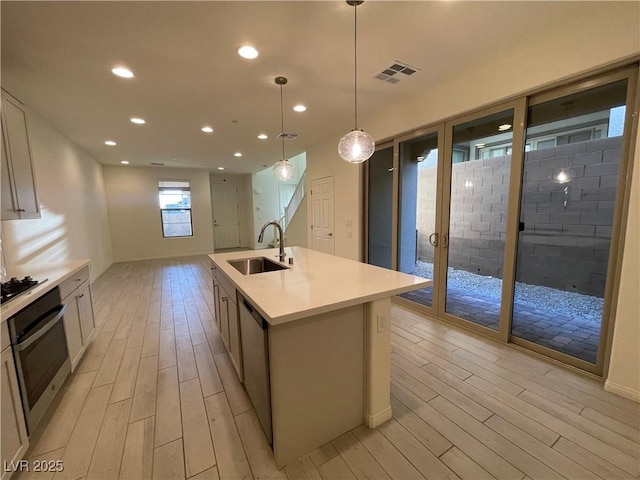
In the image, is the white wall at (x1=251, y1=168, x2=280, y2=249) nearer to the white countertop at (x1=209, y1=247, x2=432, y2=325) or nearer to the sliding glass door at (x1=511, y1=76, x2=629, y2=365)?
the white countertop at (x1=209, y1=247, x2=432, y2=325)

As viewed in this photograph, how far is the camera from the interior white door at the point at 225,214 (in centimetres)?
953

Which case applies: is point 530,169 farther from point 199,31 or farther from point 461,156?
point 199,31

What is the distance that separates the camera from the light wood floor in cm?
144

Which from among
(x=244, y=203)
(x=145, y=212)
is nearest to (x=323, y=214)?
(x=244, y=203)

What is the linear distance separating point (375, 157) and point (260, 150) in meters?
2.88

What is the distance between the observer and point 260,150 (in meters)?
5.98

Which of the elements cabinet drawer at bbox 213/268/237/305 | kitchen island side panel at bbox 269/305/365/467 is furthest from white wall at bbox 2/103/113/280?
kitchen island side panel at bbox 269/305/365/467

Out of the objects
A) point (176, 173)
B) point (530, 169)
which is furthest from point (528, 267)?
point (176, 173)

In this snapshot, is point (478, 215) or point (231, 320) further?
point (478, 215)

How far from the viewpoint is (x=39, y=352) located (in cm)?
173

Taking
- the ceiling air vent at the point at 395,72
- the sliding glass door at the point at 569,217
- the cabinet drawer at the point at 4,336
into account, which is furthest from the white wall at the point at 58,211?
the sliding glass door at the point at 569,217

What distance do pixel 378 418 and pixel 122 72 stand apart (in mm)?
3658

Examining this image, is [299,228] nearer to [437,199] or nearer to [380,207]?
[380,207]

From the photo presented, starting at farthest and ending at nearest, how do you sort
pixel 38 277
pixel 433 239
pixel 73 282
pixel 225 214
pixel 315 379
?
pixel 225 214
pixel 433 239
pixel 73 282
pixel 38 277
pixel 315 379
